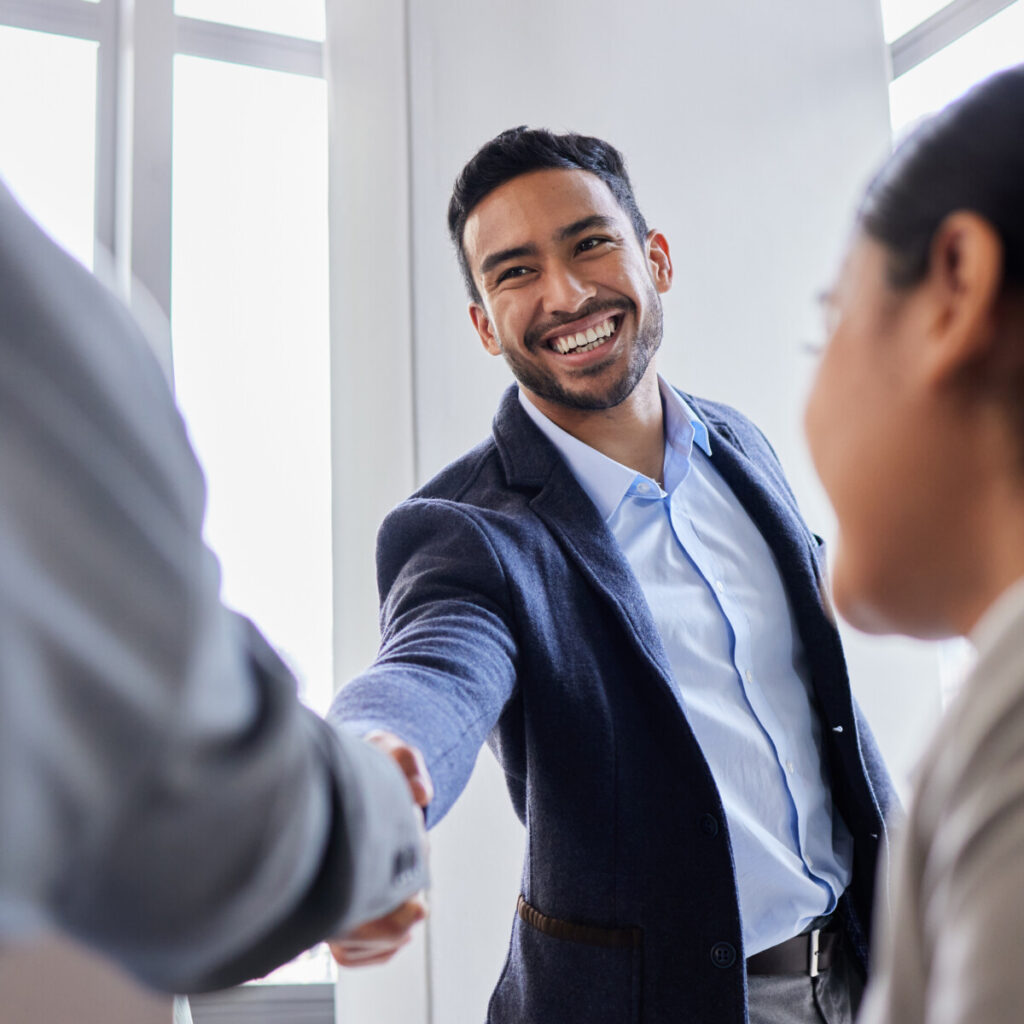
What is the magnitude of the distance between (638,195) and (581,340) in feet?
4.28

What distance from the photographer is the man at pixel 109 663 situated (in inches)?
13.6

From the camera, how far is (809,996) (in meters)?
1.54

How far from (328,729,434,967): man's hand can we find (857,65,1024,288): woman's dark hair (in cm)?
52

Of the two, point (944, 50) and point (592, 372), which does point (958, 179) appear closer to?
point (592, 372)

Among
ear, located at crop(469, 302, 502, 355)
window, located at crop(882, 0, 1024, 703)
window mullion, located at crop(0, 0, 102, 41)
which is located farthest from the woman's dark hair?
window, located at crop(882, 0, 1024, 703)

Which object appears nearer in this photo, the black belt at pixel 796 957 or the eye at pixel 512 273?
the black belt at pixel 796 957

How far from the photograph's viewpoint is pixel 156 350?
40 cm

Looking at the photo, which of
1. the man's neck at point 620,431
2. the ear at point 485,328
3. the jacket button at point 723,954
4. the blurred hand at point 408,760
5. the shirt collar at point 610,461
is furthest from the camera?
the ear at point 485,328

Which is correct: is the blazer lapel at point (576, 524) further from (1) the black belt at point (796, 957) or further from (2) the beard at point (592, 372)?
(1) the black belt at point (796, 957)

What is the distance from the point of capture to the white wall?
2539 millimetres

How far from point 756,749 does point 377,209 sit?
1644 millimetres

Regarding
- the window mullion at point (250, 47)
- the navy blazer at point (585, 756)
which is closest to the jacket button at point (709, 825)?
the navy blazer at point (585, 756)

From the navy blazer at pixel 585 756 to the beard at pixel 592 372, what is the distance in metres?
0.24

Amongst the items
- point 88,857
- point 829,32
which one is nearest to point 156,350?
point 88,857
